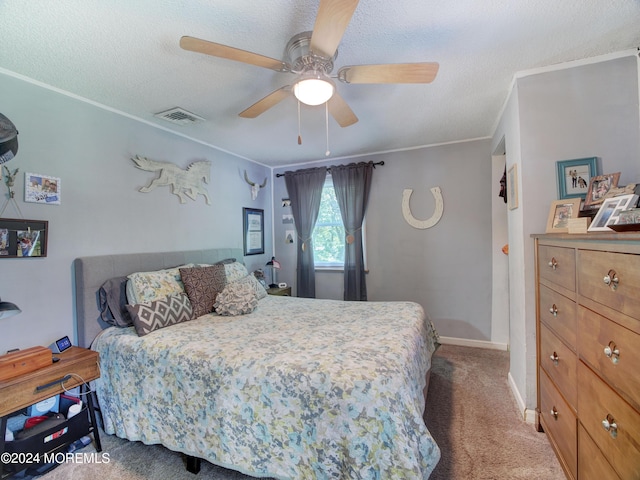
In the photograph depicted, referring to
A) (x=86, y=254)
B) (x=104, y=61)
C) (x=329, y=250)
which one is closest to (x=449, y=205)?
(x=329, y=250)

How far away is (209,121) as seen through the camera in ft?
8.63

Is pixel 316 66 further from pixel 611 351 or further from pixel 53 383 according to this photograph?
pixel 53 383

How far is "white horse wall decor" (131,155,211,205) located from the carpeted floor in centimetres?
202

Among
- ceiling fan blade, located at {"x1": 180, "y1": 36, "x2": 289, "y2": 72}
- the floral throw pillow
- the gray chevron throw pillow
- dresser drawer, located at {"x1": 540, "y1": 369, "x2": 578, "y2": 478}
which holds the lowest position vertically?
dresser drawer, located at {"x1": 540, "y1": 369, "x2": 578, "y2": 478}

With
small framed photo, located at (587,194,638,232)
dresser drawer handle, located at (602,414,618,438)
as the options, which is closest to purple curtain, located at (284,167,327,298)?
small framed photo, located at (587,194,638,232)

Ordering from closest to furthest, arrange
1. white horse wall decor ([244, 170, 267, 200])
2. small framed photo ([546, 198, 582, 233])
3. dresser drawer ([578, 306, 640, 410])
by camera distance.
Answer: dresser drawer ([578, 306, 640, 410])
small framed photo ([546, 198, 582, 233])
white horse wall decor ([244, 170, 267, 200])

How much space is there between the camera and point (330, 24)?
119cm

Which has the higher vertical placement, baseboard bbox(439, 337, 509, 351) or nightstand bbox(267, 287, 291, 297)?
nightstand bbox(267, 287, 291, 297)

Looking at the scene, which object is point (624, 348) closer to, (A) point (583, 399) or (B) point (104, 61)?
(A) point (583, 399)

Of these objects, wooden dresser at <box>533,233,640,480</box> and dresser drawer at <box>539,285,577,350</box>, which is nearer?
wooden dresser at <box>533,233,640,480</box>

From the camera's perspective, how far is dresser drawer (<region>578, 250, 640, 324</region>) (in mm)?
935

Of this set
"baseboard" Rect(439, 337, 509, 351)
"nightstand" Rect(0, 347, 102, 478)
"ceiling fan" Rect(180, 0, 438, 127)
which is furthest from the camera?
"baseboard" Rect(439, 337, 509, 351)

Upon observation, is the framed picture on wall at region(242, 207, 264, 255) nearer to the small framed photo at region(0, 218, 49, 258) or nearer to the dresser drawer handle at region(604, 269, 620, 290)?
the small framed photo at region(0, 218, 49, 258)

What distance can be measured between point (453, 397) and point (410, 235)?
6.14 feet
